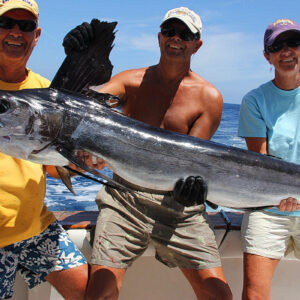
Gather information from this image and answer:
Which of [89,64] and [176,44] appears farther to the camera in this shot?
[176,44]

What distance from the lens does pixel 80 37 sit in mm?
2271

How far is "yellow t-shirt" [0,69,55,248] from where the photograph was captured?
7.88 ft

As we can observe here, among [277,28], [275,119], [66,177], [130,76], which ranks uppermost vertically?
[277,28]

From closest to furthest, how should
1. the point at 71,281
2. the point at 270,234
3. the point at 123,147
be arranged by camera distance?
the point at 123,147, the point at 71,281, the point at 270,234

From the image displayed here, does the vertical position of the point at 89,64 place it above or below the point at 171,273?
above

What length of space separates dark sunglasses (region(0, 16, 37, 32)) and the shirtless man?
0.78 meters

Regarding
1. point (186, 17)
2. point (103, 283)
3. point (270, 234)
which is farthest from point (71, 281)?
point (186, 17)

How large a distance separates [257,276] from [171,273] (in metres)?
0.80

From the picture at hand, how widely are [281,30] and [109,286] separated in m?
2.47

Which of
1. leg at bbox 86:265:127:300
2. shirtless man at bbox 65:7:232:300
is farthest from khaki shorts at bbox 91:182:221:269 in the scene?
leg at bbox 86:265:127:300

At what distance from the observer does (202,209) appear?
314 centimetres

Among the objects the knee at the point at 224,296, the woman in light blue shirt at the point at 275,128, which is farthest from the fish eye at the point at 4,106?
the woman in light blue shirt at the point at 275,128

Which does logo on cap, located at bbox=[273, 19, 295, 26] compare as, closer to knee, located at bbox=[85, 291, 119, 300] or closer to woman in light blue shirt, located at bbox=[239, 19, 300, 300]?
woman in light blue shirt, located at bbox=[239, 19, 300, 300]

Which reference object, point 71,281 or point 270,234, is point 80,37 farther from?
point 270,234
